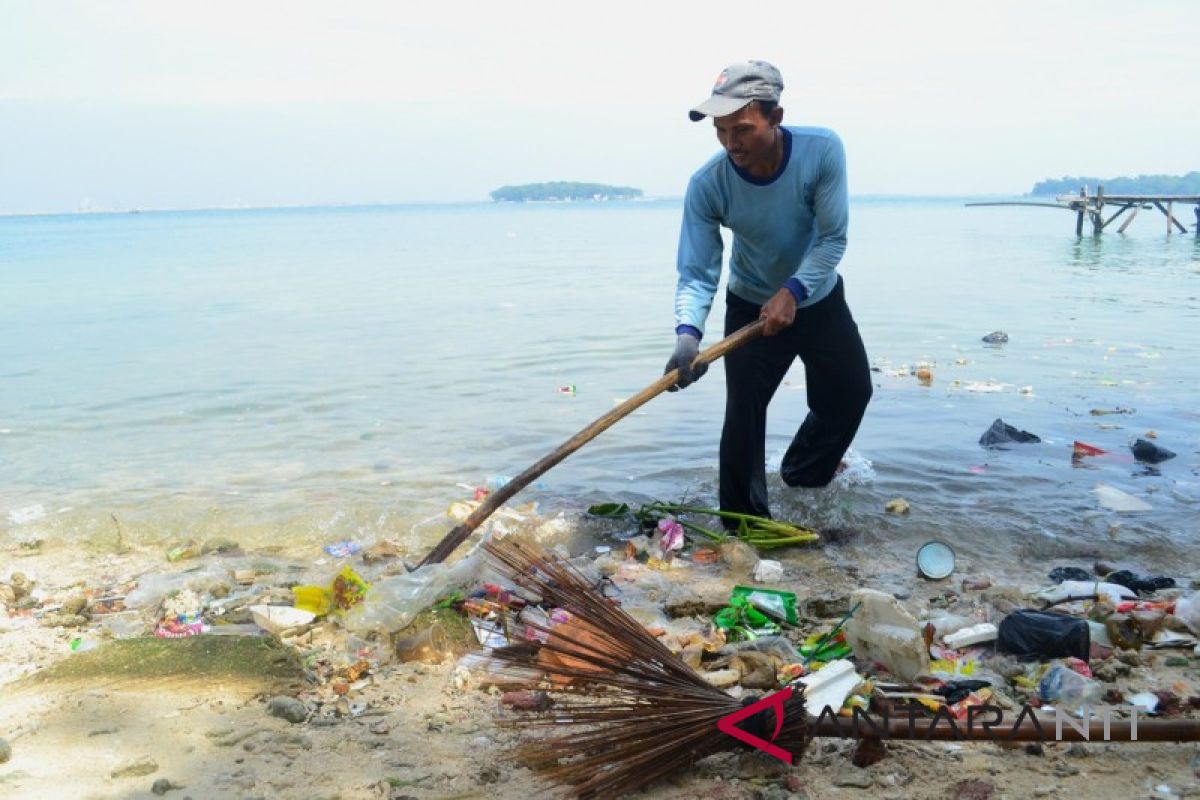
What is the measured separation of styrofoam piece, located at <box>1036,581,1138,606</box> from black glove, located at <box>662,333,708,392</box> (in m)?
1.48

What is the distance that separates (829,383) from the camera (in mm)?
4367

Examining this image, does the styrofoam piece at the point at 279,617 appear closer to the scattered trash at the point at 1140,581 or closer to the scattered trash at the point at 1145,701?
the scattered trash at the point at 1145,701

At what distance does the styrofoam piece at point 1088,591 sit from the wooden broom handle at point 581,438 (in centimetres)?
142

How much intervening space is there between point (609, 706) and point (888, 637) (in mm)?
949

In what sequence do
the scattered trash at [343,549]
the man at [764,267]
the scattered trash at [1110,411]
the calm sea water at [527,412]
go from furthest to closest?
the scattered trash at [1110,411], the calm sea water at [527,412], the scattered trash at [343,549], the man at [764,267]

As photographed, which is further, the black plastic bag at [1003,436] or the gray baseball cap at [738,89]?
the black plastic bag at [1003,436]

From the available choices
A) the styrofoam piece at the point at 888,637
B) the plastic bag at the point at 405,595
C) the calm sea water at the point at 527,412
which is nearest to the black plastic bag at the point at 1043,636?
the styrofoam piece at the point at 888,637

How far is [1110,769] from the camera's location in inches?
87.0

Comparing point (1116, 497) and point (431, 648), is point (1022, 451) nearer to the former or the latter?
point (1116, 497)

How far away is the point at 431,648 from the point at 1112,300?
1351 cm

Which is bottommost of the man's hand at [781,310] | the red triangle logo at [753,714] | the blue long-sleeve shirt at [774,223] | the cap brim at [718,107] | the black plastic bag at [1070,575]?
the black plastic bag at [1070,575]

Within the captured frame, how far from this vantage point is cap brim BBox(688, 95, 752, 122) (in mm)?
3453

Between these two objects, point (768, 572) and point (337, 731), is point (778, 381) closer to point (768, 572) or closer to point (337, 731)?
point (768, 572)

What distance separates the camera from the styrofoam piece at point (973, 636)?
120 inches
